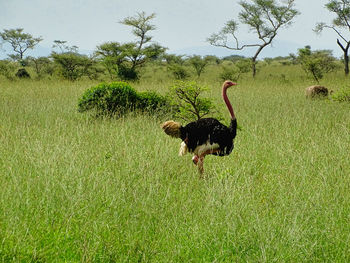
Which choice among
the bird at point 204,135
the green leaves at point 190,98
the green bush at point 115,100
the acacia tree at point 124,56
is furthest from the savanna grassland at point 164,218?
the acacia tree at point 124,56

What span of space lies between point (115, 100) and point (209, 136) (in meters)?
5.26

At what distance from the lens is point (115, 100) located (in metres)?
9.47

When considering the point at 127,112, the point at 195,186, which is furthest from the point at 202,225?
the point at 127,112

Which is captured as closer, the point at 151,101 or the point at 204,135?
the point at 204,135

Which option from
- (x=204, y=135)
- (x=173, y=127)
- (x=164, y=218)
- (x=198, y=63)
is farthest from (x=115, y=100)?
(x=198, y=63)

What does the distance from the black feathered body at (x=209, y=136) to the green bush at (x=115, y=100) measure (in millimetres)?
4614

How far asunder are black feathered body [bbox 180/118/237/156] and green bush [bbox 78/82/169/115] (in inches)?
182

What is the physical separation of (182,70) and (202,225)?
82.3ft

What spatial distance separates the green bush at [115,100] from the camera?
938cm

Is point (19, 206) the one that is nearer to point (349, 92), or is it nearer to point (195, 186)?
point (195, 186)

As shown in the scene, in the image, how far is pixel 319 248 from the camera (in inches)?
114

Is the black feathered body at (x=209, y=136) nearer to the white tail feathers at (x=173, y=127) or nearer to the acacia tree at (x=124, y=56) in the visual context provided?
the white tail feathers at (x=173, y=127)

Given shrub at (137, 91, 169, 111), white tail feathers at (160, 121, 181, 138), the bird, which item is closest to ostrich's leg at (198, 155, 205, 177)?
the bird

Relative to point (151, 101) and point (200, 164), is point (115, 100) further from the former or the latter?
point (200, 164)
